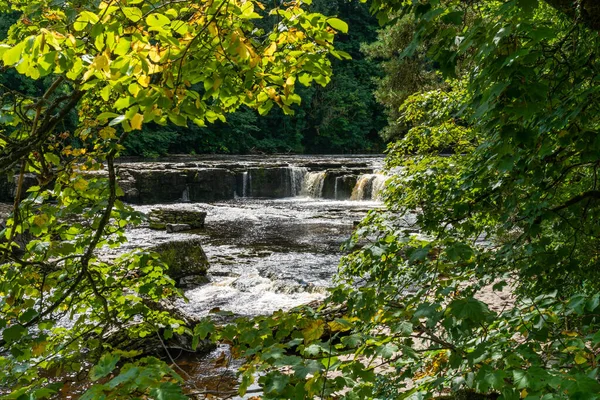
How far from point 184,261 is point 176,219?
4.68 meters

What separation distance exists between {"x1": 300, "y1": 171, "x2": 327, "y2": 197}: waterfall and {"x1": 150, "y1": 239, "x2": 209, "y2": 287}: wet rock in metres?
10.8

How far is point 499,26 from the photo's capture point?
1456 millimetres

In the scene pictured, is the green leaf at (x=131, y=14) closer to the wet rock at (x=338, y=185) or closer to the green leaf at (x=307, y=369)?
the green leaf at (x=307, y=369)

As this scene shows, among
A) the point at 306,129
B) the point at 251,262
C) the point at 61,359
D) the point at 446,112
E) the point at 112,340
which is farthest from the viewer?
the point at 306,129

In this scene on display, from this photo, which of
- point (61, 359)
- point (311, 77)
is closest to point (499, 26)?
point (311, 77)

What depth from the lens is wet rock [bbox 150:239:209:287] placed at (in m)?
8.05

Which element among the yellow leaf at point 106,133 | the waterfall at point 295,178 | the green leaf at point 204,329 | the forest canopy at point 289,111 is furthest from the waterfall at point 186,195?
the green leaf at point 204,329

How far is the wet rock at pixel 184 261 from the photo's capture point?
805 centimetres

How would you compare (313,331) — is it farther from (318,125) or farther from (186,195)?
(318,125)

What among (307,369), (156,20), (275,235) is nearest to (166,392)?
(307,369)

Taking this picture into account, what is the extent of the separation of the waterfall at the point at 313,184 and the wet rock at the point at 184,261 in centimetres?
1080

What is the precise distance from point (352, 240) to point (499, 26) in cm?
149

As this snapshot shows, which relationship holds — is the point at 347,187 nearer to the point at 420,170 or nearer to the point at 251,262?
the point at 251,262

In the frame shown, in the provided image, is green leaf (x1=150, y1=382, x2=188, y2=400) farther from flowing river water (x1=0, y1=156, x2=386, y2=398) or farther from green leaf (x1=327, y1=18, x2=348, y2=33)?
green leaf (x1=327, y1=18, x2=348, y2=33)
